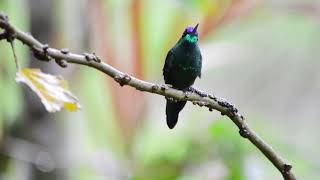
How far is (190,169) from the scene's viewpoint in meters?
2.28

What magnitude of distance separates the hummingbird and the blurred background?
926 mm

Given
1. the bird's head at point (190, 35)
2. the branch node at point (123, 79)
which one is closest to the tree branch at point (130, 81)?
the branch node at point (123, 79)

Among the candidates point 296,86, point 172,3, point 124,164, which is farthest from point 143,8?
point 296,86

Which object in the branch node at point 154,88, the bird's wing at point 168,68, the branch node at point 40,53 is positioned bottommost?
the branch node at point 40,53

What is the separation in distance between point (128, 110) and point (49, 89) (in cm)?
174

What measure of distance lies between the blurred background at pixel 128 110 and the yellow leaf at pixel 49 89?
1.06 m

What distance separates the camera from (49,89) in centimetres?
94

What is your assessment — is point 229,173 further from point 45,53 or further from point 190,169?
point 45,53

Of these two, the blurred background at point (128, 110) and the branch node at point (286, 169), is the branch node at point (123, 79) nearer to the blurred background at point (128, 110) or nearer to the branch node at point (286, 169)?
the branch node at point (286, 169)

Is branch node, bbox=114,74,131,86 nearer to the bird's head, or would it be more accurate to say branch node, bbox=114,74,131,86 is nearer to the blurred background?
the bird's head

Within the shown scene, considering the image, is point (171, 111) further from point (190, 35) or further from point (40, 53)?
point (40, 53)

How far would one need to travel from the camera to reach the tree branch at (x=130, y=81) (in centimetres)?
70

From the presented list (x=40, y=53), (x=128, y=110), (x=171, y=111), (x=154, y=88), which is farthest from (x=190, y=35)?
(x=128, y=110)

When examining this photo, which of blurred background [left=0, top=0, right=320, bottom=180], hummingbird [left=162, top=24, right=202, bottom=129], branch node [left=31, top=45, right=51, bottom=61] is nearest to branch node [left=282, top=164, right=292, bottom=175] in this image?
hummingbird [left=162, top=24, right=202, bottom=129]
